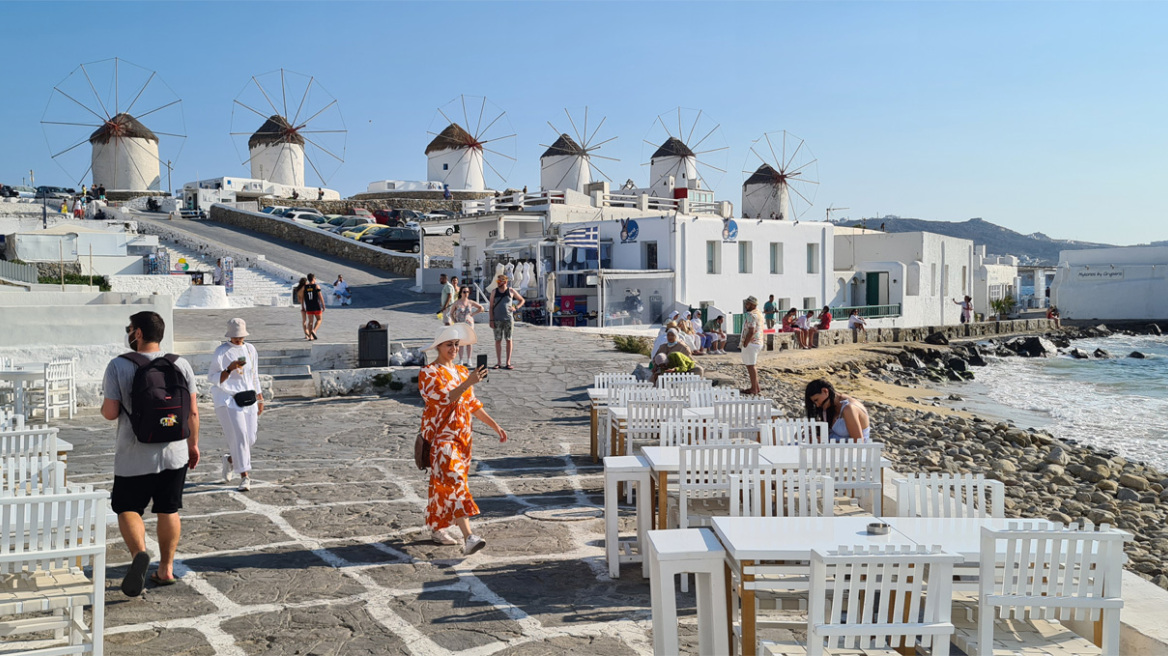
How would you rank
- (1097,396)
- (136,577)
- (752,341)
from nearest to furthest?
(136,577), (752,341), (1097,396)

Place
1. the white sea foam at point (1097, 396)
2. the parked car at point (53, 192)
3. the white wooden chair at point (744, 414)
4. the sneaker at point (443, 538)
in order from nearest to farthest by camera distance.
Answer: the sneaker at point (443, 538)
the white wooden chair at point (744, 414)
the white sea foam at point (1097, 396)
the parked car at point (53, 192)

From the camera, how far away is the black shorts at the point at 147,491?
190 inches

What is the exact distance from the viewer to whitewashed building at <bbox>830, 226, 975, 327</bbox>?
38.6 meters

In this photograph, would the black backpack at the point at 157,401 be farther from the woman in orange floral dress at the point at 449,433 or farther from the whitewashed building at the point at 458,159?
the whitewashed building at the point at 458,159

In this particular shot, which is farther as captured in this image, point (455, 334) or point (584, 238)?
point (584, 238)

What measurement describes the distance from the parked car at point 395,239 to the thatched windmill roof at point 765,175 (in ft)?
80.3

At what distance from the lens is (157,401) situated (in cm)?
479

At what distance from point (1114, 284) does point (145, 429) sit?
60.9 m

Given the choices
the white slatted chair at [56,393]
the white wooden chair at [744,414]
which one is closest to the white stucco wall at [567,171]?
the white slatted chair at [56,393]

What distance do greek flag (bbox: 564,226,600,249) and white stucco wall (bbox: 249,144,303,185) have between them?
149ft

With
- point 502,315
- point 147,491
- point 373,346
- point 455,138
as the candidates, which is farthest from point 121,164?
point 147,491

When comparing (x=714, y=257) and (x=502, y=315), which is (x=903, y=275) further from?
(x=502, y=315)

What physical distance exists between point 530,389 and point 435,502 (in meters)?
7.64

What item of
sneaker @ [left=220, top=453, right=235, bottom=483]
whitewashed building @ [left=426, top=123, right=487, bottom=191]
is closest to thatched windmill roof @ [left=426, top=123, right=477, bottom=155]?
whitewashed building @ [left=426, top=123, right=487, bottom=191]
